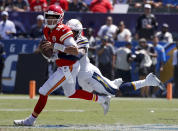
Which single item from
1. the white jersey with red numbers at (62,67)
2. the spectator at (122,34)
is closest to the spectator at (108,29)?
the spectator at (122,34)

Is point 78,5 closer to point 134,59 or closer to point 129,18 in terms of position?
point 129,18

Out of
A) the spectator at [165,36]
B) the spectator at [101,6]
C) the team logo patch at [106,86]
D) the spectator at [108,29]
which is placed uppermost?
the team logo patch at [106,86]

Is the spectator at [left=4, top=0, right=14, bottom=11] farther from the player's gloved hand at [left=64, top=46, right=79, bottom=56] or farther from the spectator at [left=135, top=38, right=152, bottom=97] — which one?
the player's gloved hand at [left=64, top=46, right=79, bottom=56]

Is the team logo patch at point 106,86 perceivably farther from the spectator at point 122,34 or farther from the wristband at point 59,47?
the spectator at point 122,34

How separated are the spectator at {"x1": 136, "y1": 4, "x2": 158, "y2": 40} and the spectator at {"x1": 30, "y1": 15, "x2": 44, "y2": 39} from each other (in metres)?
2.89

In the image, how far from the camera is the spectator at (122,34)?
1625 centimetres

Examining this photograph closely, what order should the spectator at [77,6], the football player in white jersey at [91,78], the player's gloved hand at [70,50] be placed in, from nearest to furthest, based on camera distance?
the player's gloved hand at [70,50], the football player in white jersey at [91,78], the spectator at [77,6]

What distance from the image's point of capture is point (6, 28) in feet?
54.7

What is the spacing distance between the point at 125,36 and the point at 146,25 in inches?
28.3

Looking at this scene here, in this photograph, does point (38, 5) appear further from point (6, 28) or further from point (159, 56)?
point (159, 56)

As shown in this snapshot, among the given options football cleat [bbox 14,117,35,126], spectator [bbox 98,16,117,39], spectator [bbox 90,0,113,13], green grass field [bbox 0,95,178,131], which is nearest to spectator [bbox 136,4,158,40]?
spectator [bbox 98,16,117,39]

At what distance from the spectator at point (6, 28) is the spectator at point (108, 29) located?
2.68 meters

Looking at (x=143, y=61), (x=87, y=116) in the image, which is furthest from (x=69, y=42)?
(x=143, y=61)

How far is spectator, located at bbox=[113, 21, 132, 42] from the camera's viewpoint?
16.2 metres
